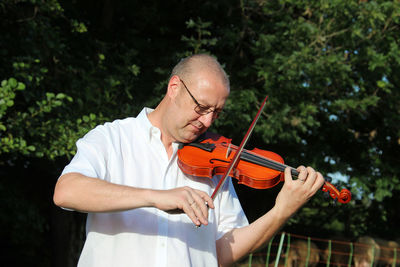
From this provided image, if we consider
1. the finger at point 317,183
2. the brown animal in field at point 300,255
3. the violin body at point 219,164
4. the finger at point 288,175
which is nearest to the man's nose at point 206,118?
the violin body at point 219,164

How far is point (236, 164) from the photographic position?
265 centimetres

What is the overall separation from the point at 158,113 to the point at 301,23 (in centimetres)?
489

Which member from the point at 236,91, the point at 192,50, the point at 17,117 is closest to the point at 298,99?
the point at 236,91

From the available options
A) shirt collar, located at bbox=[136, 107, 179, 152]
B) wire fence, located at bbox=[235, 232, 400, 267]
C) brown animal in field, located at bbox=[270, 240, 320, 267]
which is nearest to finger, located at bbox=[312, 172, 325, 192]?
shirt collar, located at bbox=[136, 107, 179, 152]

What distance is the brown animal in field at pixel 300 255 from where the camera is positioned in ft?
27.4

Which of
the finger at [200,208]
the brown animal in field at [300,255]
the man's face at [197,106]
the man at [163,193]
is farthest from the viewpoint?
the brown animal in field at [300,255]

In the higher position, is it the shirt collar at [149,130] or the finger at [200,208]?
the shirt collar at [149,130]

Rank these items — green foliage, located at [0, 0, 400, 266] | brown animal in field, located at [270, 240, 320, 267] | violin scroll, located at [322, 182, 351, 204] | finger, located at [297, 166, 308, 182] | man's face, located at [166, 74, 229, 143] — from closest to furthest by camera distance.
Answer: finger, located at [297, 166, 308, 182] < man's face, located at [166, 74, 229, 143] < violin scroll, located at [322, 182, 351, 204] < green foliage, located at [0, 0, 400, 266] < brown animal in field, located at [270, 240, 320, 267]

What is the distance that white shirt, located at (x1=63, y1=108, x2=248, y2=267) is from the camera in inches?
77.2

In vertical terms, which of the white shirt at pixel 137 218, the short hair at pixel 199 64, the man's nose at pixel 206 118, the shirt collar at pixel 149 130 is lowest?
the white shirt at pixel 137 218

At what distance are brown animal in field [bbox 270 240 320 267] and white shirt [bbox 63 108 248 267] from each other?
21.2 ft

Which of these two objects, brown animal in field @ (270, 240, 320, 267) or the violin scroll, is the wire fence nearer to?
brown animal in field @ (270, 240, 320, 267)

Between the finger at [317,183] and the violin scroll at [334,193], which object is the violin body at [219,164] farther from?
the finger at [317,183]

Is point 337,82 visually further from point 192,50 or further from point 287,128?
point 192,50
